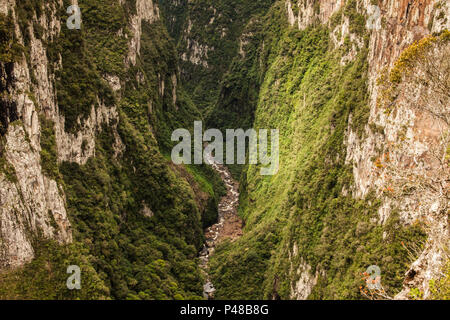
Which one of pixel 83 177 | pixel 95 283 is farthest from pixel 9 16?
pixel 95 283
